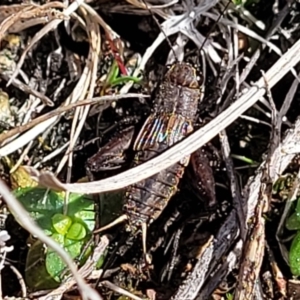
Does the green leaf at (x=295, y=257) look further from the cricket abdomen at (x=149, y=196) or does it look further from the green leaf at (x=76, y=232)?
the green leaf at (x=76, y=232)

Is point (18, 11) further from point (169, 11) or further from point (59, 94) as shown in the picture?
point (169, 11)

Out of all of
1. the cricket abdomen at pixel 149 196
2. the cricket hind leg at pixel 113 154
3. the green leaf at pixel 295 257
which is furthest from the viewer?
the cricket hind leg at pixel 113 154

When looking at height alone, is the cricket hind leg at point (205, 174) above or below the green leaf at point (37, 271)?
above

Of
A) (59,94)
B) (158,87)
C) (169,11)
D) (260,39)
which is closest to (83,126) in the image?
(59,94)

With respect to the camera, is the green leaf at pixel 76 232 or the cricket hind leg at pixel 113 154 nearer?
the green leaf at pixel 76 232

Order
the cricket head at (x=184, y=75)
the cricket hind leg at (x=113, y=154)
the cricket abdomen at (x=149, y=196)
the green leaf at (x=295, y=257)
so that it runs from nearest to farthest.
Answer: the green leaf at (x=295, y=257) → the cricket abdomen at (x=149, y=196) → the cricket hind leg at (x=113, y=154) → the cricket head at (x=184, y=75)

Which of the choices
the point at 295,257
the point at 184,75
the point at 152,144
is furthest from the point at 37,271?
the point at 184,75

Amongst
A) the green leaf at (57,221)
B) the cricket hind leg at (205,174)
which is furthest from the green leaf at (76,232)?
the cricket hind leg at (205,174)

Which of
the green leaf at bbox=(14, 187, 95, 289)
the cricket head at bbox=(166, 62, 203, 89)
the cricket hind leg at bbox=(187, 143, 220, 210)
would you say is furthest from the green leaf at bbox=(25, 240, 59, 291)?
the cricket head at bbox=(166, 62, 203, 89)
